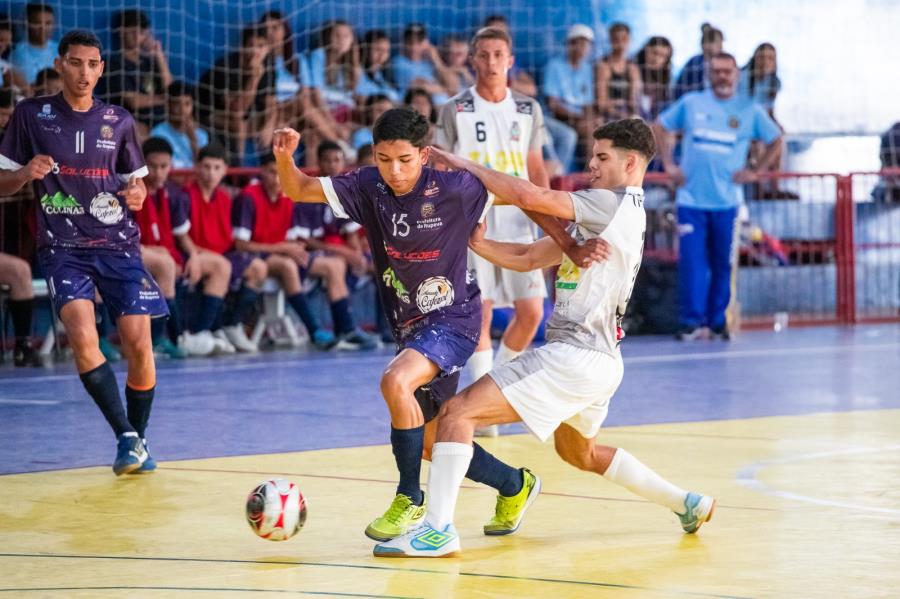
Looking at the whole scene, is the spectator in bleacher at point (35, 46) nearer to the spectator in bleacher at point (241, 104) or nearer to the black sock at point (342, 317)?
the spectator in bleacher at point (241, 104)

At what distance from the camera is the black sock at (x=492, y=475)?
5.43 meters

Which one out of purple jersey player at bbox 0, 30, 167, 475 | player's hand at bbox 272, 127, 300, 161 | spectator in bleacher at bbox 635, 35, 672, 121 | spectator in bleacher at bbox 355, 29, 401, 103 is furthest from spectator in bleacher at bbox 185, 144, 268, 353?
player's hand at bbox 272, 127, 300, 161

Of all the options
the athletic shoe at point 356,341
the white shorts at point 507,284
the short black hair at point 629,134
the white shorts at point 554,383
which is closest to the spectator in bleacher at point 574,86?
the athletic shoe at point 356,341

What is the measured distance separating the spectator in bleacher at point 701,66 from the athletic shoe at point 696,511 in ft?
38.3

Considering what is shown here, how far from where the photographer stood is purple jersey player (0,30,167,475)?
680cm

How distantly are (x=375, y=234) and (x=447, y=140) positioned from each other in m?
2.82

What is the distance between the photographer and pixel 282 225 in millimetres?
13539

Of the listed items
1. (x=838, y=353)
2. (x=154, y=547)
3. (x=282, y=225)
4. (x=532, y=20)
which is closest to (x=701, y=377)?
(x=838, y=353)

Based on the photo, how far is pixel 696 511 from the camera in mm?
5305

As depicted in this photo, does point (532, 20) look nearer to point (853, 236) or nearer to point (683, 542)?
point (853, 236)

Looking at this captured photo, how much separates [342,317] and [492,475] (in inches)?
321

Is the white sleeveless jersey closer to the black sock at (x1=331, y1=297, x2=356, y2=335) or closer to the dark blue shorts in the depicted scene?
the dark blue shorts

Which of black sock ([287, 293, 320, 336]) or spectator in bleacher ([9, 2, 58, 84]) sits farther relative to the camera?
black sock ([287, 293, 320, 336])

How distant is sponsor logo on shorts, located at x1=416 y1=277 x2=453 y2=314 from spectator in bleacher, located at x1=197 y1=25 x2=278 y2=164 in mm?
9357
